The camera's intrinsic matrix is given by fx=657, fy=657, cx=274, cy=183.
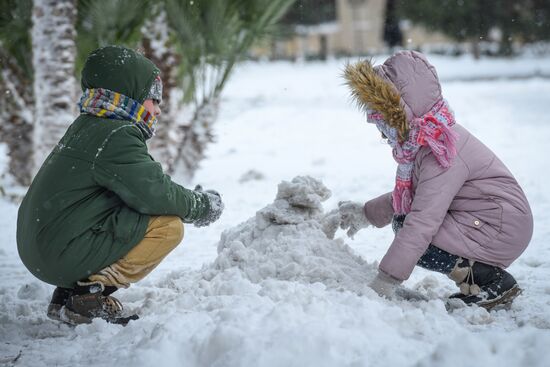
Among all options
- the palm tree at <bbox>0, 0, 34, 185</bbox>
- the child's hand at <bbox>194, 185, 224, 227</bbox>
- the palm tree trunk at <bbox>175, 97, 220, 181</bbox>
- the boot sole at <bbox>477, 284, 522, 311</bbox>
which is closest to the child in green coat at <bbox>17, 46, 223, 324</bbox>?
the child's hand at <bbox>194, 185, 224, 227</bbox>

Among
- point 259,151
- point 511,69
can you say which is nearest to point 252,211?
point 259,151

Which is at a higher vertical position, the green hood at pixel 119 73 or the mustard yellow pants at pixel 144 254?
the green hood at pixel 119 73

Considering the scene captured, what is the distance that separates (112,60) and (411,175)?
4.75 ft

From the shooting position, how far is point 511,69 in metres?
25.1

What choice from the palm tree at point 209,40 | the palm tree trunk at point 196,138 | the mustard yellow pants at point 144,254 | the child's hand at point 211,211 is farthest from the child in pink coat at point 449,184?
the palm tree trunk at point 196,138

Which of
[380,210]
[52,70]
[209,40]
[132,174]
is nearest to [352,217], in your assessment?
[380,210]

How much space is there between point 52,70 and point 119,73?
3503 millimetres

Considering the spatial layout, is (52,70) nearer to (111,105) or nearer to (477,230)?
(111,105)

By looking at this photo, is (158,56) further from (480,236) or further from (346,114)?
(346,114)

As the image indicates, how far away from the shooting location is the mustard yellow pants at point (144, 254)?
9.43 ft

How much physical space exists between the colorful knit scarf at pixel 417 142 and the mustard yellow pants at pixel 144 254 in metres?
1.04

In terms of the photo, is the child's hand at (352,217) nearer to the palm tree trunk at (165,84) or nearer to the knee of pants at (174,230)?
the knee of pants at (174,230)

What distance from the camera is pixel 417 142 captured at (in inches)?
115

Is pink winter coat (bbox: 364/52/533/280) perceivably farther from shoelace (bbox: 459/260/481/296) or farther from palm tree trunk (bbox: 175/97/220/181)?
palm tree trunk (bbox: 175/97/220/181)
